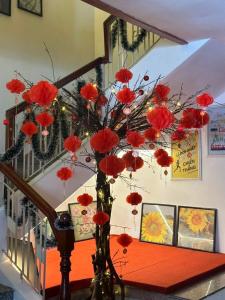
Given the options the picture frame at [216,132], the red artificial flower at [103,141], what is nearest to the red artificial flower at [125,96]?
the red artificial flower at [103,141]

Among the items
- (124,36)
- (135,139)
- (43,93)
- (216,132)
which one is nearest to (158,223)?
(216,132)

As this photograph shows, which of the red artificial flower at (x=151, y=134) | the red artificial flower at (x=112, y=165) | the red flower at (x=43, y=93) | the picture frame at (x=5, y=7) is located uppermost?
the picture frame at (x=5, y=7)

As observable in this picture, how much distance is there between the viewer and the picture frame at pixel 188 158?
6203 millimetres

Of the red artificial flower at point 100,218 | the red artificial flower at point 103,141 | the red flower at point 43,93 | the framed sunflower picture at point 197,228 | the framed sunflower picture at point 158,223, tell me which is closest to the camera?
the red artificial flower at point 103,141

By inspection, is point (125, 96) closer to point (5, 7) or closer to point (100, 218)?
point (100, 218)

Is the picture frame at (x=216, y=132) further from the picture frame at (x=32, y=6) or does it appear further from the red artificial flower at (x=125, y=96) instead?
the picture frame at (x=32, y=6)

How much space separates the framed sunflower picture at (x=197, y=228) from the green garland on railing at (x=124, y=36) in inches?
103

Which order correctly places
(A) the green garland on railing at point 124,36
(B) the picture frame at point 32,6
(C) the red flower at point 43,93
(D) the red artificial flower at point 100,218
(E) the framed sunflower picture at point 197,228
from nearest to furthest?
(C) the red flower at point 43,93 → (D) the red artificial flower at point 100,218 → (A) the green garland on railing at point 124,36 → (E) the framed sunflower picture at point 197,228 → (B) the picture frame at point 32,6

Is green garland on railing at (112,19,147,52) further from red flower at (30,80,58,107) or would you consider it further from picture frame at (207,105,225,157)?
red flower at (30,80,58,107)

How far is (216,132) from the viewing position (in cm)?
602

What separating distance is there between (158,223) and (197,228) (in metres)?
0.72

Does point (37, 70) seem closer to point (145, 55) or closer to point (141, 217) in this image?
point (145, 55)

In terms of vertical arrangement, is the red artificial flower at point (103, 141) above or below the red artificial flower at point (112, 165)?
above

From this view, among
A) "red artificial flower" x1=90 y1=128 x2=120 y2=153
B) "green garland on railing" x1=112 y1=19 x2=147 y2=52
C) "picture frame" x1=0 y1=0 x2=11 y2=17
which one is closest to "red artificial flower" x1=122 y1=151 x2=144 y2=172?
"red artificial flower" x1=90 y1=128 x2=120 y2=153
